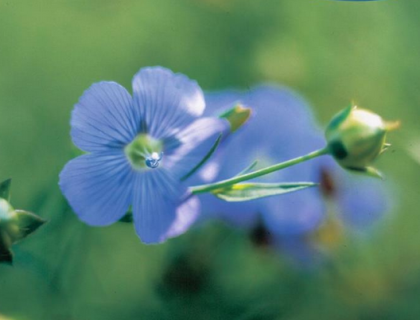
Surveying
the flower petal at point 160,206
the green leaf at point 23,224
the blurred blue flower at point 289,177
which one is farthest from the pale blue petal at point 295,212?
the green leaf at point 23,224

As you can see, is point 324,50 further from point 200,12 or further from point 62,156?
point 62,156

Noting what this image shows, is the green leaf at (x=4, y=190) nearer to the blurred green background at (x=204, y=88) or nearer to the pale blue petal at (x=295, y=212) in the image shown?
the blurred green background at (x=204, y=88)

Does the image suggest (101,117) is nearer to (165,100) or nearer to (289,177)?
(165,100)

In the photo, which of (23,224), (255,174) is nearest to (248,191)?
(255,174)

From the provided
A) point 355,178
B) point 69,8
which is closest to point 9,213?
point 69,8

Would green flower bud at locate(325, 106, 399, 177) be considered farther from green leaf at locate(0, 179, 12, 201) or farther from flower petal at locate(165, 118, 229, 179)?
green leaf at locate(0, 179, 12, 201)
